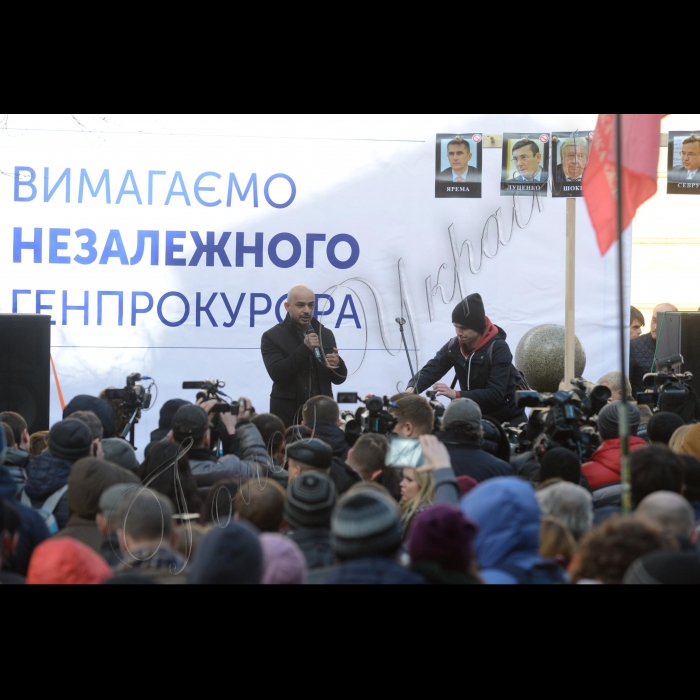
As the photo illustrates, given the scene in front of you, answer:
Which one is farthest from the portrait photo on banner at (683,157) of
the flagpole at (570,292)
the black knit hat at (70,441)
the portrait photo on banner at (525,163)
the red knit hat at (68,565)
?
the red knit hat at (68,565)

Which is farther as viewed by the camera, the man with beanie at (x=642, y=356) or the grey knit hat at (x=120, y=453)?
the man with beanie at (x=642, y=356)

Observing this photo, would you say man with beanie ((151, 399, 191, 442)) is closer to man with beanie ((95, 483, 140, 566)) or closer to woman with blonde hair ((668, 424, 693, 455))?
man with beanie ((95, 483, 140, 566))

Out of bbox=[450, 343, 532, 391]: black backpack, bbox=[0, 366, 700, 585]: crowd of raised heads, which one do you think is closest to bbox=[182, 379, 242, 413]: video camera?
bbox=[0, 366, 700, 585]: crowd of raised heads

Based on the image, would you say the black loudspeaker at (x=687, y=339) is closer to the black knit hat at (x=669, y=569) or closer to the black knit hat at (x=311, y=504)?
Answer: the black knit hat at (x=311, y=504)

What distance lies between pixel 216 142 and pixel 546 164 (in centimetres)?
272

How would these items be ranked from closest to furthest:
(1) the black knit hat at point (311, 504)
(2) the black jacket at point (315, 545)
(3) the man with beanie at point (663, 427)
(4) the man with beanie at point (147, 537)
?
(4) the man with beanie at point (147, 537)
(2) the black jacket at point (315, 545)
(1) the black knit hat at point (311, 504)
(3) the man with beanie at point (663, 427)

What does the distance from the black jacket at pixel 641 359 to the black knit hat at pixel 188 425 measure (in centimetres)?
462

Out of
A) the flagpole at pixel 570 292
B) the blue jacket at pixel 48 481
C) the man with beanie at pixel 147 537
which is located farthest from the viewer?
the flagpole at pixel 570 292

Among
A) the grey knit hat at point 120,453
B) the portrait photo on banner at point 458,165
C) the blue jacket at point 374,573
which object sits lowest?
the blue jacket at point 374,573

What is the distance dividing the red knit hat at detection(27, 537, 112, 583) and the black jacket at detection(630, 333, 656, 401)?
6.02 metres

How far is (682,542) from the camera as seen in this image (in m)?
2.55

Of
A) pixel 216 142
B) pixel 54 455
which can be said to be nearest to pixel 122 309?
pixel 216 142

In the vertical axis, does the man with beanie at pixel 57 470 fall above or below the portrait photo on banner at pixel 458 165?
below

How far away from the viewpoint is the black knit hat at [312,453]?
3.79 m
